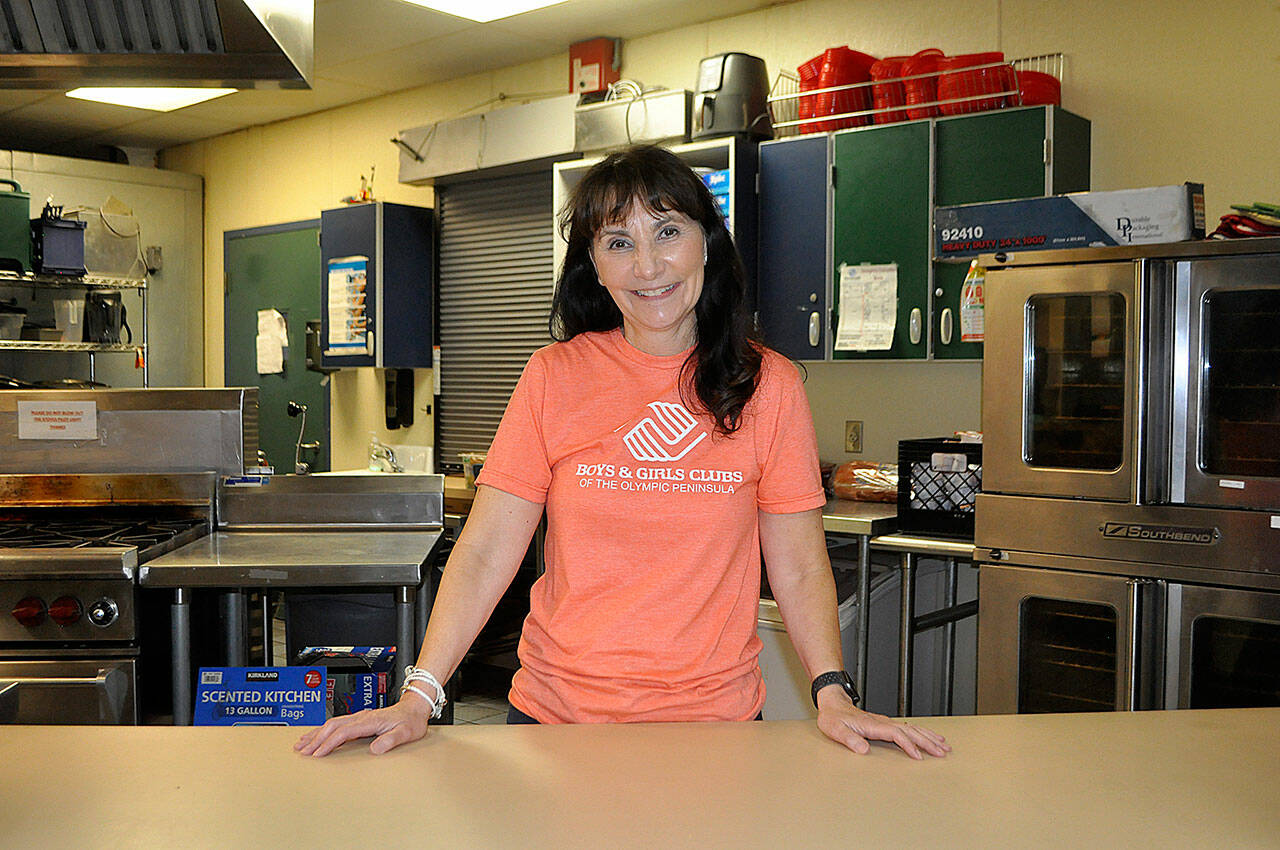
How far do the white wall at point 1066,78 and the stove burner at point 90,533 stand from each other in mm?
2490

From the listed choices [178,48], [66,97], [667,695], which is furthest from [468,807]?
[66,97]

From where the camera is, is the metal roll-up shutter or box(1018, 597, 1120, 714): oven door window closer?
box(1018, 597, 1120, 714): oven door window

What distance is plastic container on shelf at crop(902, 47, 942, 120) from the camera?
3881mm

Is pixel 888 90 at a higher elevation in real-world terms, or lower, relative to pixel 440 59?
lower

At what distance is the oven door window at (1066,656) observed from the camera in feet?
10.3

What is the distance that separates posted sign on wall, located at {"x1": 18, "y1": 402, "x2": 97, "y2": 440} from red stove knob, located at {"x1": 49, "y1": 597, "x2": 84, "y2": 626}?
75 centimetres

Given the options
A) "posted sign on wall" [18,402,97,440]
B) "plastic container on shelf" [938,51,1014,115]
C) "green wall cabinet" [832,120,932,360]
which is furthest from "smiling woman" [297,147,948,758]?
"plastic container on shelf" [938,51,1014,115]

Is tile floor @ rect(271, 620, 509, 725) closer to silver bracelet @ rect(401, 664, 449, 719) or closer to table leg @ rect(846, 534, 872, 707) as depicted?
table leg @ rect(846, 534, 872, 707)

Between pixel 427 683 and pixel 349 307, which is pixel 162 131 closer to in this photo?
pixel 349 307

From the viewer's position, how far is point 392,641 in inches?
147

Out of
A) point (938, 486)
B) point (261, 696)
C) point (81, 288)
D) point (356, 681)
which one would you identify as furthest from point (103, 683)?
point (81, 288)

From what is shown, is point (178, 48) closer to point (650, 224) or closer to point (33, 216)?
point (650, 224)

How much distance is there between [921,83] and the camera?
153 inches

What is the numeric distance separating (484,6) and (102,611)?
2959 millimetres
